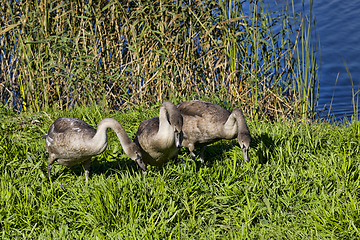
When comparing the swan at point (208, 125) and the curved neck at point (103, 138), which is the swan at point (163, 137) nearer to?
the curved neck at point (103, 138)

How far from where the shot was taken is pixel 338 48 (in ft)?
32.9

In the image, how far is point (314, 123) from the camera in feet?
18.8

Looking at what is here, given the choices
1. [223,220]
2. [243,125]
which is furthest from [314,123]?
[223,220]

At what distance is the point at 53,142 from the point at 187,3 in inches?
124

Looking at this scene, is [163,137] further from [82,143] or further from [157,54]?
[157,54]

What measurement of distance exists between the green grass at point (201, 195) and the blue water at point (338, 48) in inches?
153

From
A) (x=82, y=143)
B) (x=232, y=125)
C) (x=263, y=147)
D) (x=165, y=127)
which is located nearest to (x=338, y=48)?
(x=263, y=147)

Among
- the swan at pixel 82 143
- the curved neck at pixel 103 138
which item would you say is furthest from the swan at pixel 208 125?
the curved neck at pixel 103 138

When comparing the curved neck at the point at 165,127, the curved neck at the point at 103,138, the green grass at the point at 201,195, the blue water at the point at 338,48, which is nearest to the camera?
the green grass at the point at 201,195

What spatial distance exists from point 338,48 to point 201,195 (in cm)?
779

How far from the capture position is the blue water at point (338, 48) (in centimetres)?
886

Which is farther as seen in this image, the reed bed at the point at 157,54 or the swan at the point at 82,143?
the reed bed at the point at 157,54

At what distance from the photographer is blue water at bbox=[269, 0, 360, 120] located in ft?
29.1

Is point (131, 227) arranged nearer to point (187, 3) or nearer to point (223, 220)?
point (223, 220)
